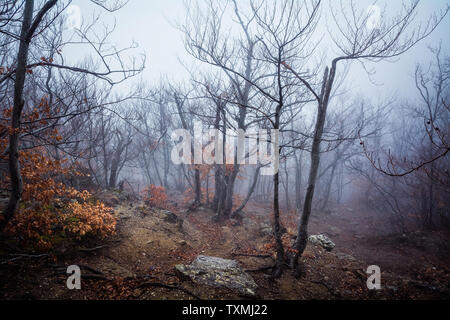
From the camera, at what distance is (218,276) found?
4.29 meters

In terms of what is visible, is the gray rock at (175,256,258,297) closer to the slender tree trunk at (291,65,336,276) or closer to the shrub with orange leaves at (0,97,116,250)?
the slender tree trunk at (291,65,336,276)

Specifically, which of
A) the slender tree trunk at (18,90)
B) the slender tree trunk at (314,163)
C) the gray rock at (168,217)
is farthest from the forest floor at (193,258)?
the slender tree trunk at (18,90)

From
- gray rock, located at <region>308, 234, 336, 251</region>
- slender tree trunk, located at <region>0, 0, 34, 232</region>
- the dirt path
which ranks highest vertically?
slender tree trunk, located at <region>0, 0, 34, 232</region>

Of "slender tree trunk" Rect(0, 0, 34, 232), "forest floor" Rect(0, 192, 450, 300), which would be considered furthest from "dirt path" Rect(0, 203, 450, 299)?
→ "slender tree trunk" Rect(0, 0, 34, 232)

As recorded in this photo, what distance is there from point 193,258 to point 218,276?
197cm

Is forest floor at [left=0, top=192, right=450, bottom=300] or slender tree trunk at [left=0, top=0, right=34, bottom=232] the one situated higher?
slender tree trunk at [left=0, top=0, right=34, bottom=232]

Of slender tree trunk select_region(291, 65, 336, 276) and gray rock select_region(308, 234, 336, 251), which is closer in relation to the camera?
slender tree trunk select_region(291, 65, 336, 276)

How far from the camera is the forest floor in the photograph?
138 inches

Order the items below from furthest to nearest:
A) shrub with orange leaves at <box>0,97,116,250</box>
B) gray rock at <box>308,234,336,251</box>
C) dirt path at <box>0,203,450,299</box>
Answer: gray rock at <box>308,234,336,251</box>, shrub with orange leaves at <box>0,97,116,250</box>, dirt path at <box>0,203,450,299</box>

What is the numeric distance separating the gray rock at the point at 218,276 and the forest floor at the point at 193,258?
16cm

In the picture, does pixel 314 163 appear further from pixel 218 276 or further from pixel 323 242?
pixel 323 242

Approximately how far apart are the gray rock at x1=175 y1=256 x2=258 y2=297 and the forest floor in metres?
0.16
